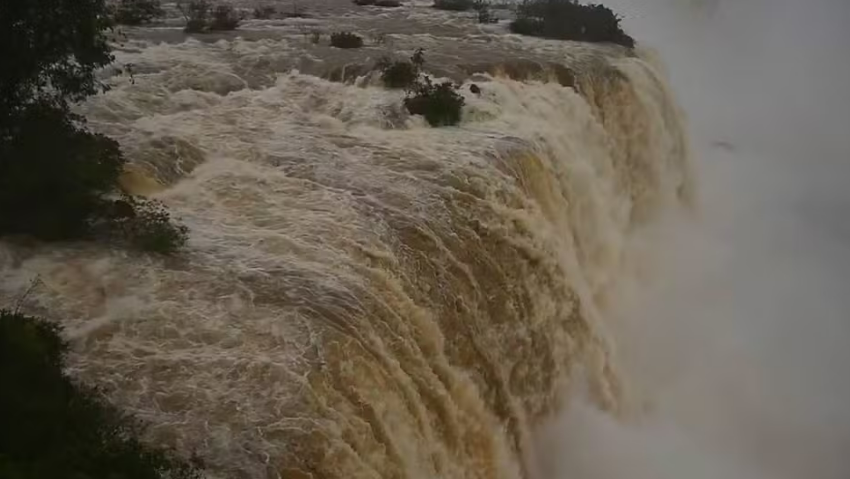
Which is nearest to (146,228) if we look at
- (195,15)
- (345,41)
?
(345,41)

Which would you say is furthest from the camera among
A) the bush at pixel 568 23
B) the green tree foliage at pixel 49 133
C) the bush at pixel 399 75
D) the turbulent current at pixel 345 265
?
the bush at pixel 568 23

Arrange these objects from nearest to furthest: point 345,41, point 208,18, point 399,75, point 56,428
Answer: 1. point 56,428
2. point 399,75
3. point 345,41
4. point 208,18

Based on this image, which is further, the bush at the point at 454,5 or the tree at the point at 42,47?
the bush at the point at 454,5

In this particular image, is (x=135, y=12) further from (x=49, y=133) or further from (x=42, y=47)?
(x=42, y=47)

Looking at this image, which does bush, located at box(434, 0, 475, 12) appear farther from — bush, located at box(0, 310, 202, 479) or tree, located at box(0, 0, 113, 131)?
bush, located at box(0, 310, 202, 479)

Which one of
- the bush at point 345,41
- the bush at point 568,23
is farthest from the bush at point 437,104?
the bush at point 568,23

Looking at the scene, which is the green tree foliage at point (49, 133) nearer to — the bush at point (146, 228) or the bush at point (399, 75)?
the bush at point (146, 228)

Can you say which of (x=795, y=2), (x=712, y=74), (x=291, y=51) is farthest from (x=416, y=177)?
(x=795, y=2)
